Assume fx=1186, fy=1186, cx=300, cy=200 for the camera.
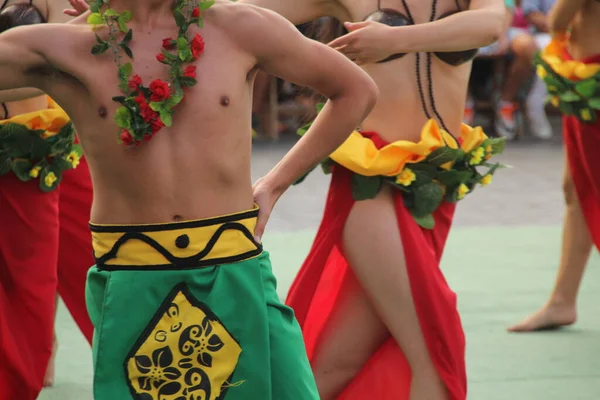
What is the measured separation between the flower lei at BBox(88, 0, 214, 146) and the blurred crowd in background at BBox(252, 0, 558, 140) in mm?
8349

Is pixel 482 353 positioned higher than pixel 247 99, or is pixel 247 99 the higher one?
pixel 247 99

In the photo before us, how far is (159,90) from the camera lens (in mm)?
2268

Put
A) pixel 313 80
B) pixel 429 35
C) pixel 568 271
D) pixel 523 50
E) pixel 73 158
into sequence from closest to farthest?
pixel 313 80 → pixel 429 35 → pixel 73 158 → pixel 568 271 → pixel 523 50

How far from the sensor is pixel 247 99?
2420 mm

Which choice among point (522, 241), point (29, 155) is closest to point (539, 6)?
point (522, 241)

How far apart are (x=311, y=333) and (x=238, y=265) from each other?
1094 mm

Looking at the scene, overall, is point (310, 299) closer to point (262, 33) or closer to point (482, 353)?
point (262, 33)

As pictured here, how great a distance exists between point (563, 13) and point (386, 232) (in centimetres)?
174

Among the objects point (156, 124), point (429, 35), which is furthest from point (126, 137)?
point (429, 35)

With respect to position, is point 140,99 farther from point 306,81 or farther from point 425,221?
point 425,221

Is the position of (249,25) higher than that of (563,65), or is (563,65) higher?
(249,25)

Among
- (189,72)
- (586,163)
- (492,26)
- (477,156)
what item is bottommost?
(586,163)

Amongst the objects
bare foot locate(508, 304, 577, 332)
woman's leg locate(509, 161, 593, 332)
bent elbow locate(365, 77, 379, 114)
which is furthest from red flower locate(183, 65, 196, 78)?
bare foot locate(508, 304, 577, 332)

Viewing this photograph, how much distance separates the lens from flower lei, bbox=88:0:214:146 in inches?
89.9
